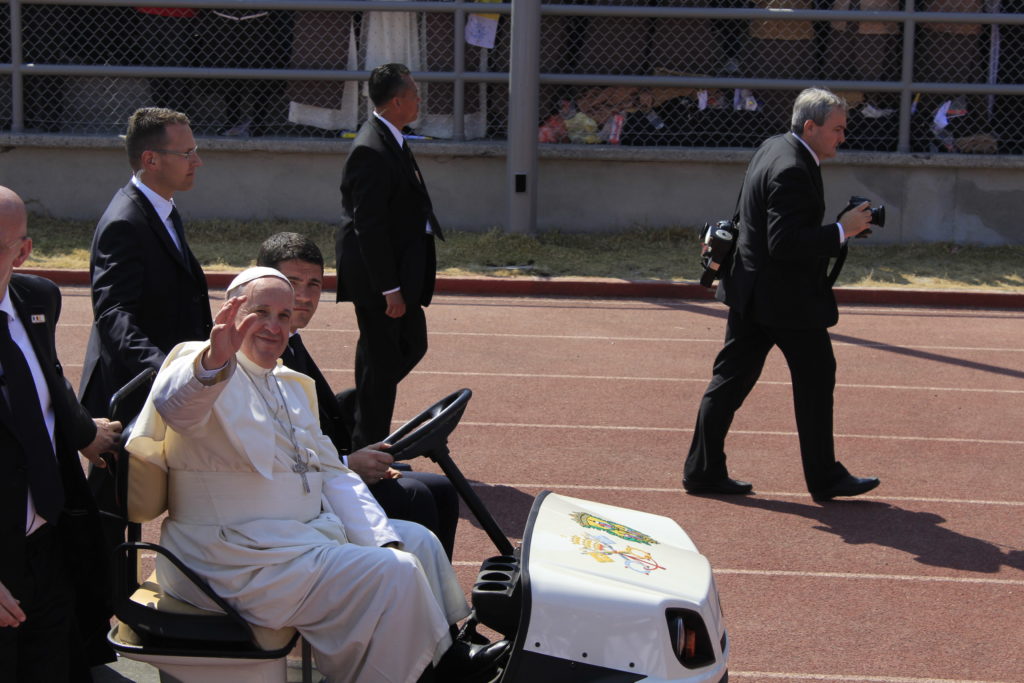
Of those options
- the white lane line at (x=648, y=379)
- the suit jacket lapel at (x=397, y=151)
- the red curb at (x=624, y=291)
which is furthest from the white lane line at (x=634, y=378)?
the red curb at (x=624, y=291)

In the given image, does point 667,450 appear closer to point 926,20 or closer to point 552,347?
point 552,347

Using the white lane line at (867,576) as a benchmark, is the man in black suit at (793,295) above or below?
above

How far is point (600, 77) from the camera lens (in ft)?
44.4

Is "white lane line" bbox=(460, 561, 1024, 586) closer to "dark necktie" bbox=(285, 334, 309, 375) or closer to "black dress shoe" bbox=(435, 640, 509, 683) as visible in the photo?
"dark necktie" bbox=(285, 334, 309, 375)

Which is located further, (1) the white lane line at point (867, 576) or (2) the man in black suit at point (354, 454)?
(1) the white lane line at point (867, 576)

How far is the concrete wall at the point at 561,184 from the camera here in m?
13.4

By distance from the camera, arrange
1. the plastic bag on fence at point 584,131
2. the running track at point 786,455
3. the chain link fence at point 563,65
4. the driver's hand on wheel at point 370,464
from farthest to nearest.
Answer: the plastic bag on fence at point 584,131
the chain link fence at point 563,65
the running track at point 786,455
the driver's hand on wheel at point 370,464

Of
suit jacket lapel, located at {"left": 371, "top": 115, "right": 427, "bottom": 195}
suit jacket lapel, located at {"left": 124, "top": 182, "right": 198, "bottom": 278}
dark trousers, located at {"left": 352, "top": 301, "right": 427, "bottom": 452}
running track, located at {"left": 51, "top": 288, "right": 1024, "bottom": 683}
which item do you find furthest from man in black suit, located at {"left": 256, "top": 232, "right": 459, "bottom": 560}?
suit jacket lapel, located at {"left": 371, "top": 115, "right": 427, "bottom": 195}

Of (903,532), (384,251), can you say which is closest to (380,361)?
(384,251)

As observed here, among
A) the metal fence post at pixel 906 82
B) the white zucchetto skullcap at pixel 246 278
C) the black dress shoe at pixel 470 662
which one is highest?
the metal fence post at pixel 906 82

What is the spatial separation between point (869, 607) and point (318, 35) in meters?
10.9

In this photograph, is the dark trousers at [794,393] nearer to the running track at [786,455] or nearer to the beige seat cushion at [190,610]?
the running track at [786,455]

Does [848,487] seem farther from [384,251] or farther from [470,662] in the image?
[470,662]

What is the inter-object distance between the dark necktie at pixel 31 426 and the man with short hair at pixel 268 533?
0.22m
